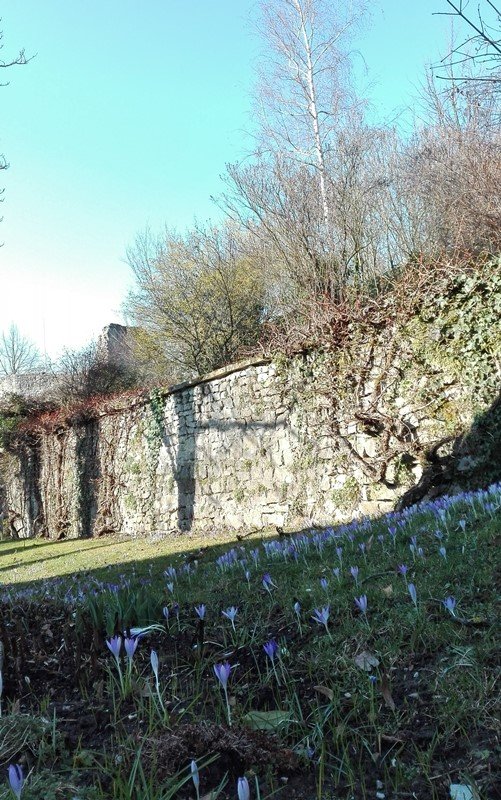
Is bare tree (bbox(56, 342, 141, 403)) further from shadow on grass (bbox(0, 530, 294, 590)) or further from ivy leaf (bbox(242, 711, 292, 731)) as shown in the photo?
ivy leaf (bbox(242, 711, 292, 731))

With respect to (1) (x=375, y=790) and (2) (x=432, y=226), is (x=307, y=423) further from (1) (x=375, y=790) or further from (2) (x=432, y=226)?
(1) (x=375, y=790)

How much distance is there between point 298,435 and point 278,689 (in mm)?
7132

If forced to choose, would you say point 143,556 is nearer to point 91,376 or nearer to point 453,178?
point 453,178

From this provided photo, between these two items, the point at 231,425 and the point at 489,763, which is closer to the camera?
the point at 489,763

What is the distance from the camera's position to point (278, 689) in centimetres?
161

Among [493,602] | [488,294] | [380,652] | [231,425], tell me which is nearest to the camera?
[380,652]

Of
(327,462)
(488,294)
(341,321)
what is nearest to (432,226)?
(341,321)

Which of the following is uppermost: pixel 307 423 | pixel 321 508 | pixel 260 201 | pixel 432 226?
pixel 260 201

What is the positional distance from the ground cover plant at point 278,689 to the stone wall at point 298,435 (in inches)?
175

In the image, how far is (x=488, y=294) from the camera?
653 cm

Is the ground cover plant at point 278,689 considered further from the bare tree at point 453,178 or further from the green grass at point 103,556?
the bare tree at point 453,178

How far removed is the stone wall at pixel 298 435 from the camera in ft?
22.9

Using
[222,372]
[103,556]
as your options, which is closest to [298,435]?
[222,372]

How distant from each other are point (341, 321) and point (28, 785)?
742cm
